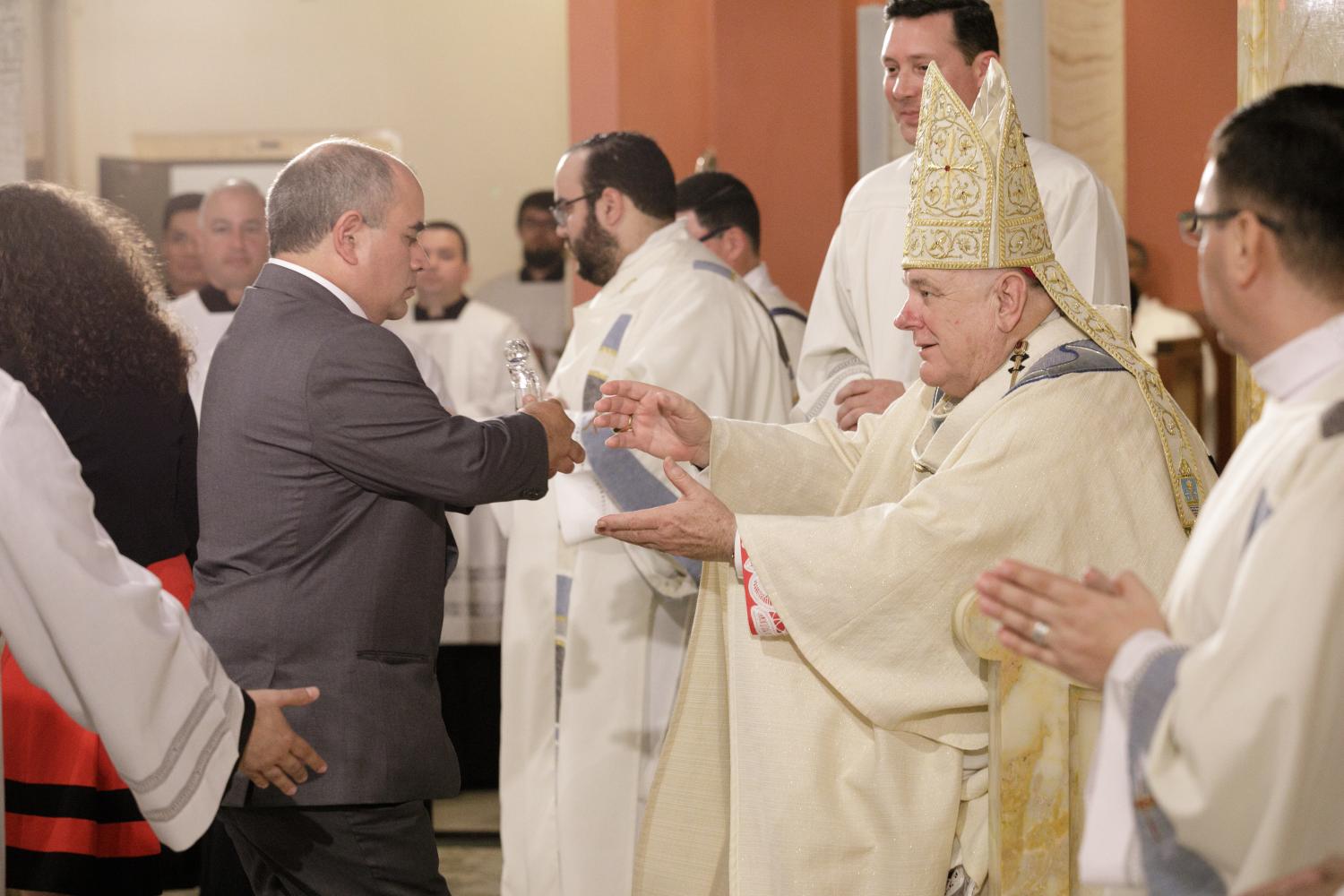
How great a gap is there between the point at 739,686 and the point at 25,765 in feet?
5.07

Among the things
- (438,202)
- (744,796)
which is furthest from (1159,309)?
(744,796)

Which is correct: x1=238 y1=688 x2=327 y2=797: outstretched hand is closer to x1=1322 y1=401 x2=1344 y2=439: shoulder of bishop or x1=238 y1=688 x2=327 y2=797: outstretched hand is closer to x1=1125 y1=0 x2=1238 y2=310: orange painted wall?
x1=1322 y1=401 x2=1344 y2=439: shoulder of bishop

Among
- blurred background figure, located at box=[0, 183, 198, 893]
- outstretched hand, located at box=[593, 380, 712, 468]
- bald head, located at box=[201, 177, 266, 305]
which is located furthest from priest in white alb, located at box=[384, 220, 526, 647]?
outstretched hand, located at box=[593, 380, 712, 468]

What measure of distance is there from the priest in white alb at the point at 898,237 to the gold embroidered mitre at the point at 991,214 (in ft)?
2.78

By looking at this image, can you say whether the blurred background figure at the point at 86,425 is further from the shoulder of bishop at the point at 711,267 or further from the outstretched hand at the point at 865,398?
the shoulder of bishop at the point at 711,267

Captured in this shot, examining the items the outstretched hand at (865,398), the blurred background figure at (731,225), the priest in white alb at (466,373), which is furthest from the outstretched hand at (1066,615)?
the priest in white alb at (466,373)

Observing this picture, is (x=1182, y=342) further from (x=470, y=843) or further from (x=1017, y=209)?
(x=1017, y=209)

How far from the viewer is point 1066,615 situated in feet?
6.15

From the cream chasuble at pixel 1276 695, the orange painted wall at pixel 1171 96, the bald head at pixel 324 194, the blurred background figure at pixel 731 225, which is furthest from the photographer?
the orange painted wall at pixel 1171 96

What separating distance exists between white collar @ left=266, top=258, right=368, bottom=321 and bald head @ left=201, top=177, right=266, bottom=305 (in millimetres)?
3848

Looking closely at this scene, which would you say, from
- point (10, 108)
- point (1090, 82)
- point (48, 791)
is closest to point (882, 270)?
point (48, 791)

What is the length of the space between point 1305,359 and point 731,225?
425 cm

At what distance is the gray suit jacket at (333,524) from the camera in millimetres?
2764

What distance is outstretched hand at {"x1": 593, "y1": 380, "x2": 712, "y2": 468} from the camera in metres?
3.29
